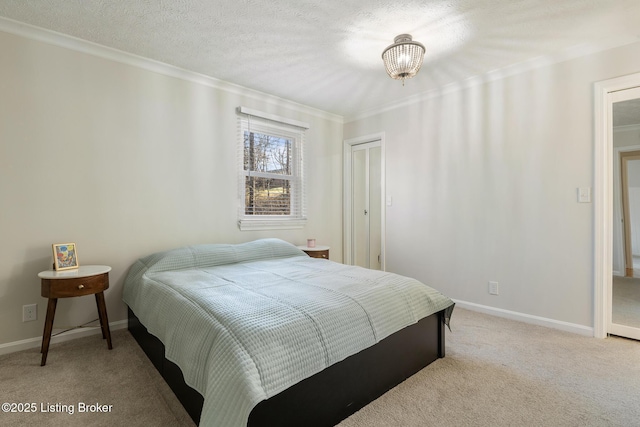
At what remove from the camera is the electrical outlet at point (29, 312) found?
7.44 ft

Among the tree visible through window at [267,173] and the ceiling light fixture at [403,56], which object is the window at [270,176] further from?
the ceiling light fixture at [403,56]

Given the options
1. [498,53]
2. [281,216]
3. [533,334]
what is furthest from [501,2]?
[281,216]

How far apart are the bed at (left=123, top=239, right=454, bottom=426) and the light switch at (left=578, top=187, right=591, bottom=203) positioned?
1.52m

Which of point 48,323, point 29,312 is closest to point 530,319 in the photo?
point 48,323

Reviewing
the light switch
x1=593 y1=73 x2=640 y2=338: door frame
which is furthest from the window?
x1=593 y1=73 x2=640 y2=338: door frame

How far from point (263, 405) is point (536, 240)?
9.04 feet

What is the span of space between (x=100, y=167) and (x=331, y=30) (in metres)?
2.19

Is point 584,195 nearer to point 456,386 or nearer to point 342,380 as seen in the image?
point 456,386

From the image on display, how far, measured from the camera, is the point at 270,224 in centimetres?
368

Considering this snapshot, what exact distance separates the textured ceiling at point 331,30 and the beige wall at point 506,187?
11.3 inches

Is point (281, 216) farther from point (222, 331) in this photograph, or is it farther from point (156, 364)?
point (222, 331)

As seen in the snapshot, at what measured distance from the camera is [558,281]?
8.76 ft

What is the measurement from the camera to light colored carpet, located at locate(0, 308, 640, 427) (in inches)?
59.5

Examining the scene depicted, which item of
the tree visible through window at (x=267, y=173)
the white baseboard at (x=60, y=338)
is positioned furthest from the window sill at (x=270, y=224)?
the white baseboard at (x=60, y=338)
